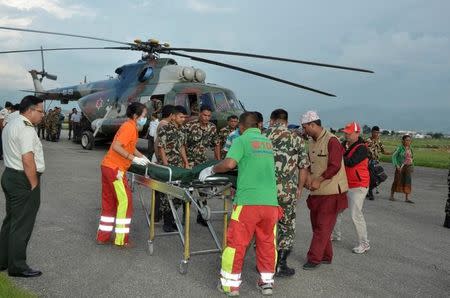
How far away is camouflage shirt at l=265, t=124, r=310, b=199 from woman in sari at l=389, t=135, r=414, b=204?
21.5ft

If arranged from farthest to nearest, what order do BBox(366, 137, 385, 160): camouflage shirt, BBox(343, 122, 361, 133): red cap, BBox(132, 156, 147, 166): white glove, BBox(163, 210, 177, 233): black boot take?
1. BBox(366, 137, 385, 160): camouflage shirt
2. BBox(163, 210, 177, 233): black boot
3. BBox(343, 122, 361, 133): red cap
4. BBox(132, 156, 147, 166): white glove

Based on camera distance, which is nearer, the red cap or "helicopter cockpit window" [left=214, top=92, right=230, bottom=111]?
the red cap

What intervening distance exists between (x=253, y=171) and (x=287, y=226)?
1021mm

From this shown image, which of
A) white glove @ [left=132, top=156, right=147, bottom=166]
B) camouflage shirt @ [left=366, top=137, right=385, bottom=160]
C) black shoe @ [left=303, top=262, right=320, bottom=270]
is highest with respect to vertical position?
camouflage shirt @ [left=366, top=137, right=385, bottom=160]

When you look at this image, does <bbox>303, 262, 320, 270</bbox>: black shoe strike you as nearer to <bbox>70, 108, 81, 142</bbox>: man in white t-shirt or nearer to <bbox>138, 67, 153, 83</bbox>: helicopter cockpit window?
<bbox>138, 67, 153, 83</bbox>: helicopter cockpit window

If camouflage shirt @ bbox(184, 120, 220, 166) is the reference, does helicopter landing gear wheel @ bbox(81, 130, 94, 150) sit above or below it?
below

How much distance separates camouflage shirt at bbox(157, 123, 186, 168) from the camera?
669 centimetres

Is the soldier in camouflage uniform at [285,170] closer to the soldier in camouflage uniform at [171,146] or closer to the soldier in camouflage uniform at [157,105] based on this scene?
the soldier in camouflage uniform at [171,146]

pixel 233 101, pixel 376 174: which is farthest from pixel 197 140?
pixel 233 101

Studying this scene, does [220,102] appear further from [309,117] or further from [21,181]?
[21,181]

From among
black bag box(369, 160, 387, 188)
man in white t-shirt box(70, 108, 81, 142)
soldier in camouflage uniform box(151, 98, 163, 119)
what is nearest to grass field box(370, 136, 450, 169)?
black bag box(369, 160, 387, 188)

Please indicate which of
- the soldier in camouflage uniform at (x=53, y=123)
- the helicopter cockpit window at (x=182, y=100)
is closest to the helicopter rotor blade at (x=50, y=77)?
the soldier in camouflage uniform at (x=53, y=123)

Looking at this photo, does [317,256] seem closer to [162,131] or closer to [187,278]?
[187,278]

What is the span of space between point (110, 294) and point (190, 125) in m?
3.58
